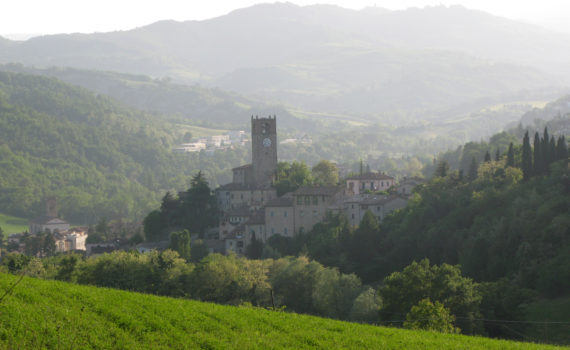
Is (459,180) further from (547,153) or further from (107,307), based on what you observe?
(107,307)

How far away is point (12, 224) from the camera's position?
168 meters

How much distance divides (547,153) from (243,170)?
39.4m

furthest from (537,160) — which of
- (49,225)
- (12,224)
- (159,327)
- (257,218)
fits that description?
(12,224)

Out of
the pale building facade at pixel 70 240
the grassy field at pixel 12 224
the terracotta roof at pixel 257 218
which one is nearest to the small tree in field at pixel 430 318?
the terracotta roof at pixel 257 218

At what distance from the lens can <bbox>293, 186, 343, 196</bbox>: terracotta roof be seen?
8619 centimetres

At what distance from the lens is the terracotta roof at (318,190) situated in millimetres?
86188

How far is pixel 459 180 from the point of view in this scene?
87.6 meters

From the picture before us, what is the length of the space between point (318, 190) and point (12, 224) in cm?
9773

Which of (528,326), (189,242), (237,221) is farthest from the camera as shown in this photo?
(237,221)

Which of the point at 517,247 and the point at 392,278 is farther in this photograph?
the point at 517,247

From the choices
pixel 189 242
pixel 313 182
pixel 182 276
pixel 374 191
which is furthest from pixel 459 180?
pixel 182 276

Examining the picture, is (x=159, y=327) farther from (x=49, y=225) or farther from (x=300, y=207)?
(x=49, y=225)

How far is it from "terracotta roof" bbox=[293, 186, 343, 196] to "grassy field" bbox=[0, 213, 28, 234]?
271 ft

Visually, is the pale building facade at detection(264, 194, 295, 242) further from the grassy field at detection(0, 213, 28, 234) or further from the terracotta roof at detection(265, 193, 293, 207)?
the grassy field at detection(0, 213, 28, 234)
